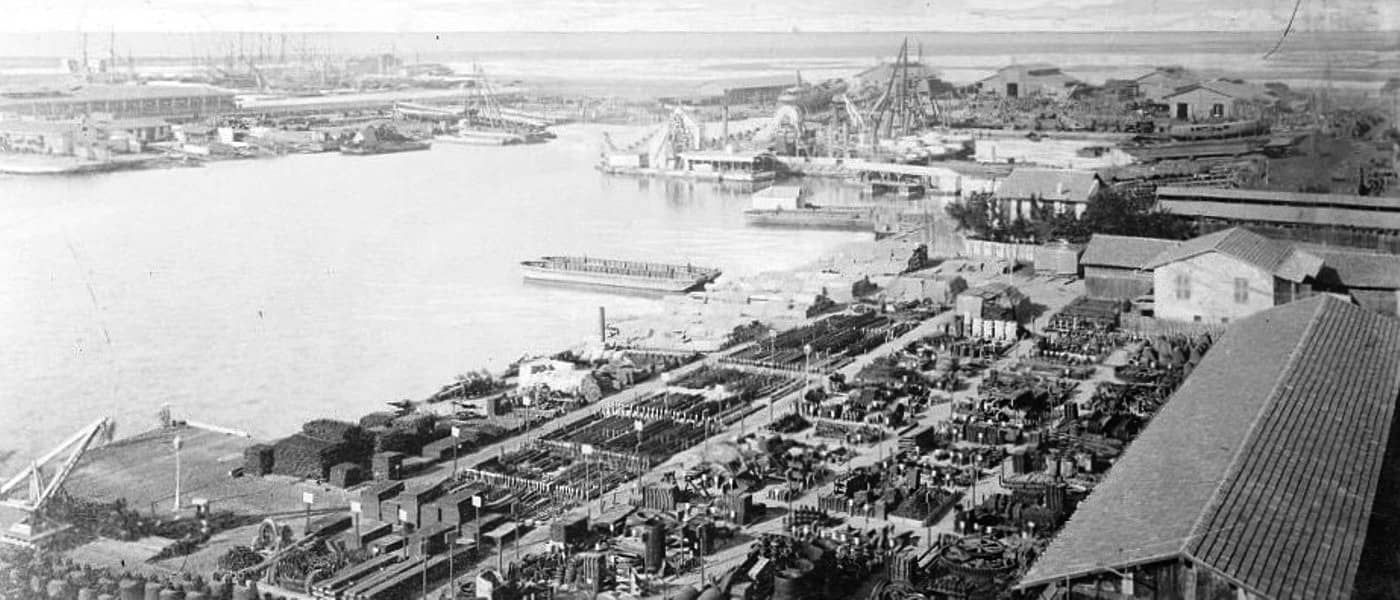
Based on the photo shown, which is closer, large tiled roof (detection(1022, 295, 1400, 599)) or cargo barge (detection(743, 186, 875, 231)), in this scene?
large tiled roof (detection(1022, 295, 1400, 599))

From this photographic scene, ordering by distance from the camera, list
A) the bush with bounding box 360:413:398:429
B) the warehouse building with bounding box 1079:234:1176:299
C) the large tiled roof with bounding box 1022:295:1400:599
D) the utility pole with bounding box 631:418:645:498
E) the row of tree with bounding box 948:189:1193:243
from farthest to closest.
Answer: the row of tree with bounding box 948:189:1193:243 → the warehouse building with bounding box 1079:234:1176:299 → the bush with bounding box 360:413:398:429 → the utility pole with bounding box 631:418:645:498 → the large tiled roof with bounding box 1022:295:1400:599

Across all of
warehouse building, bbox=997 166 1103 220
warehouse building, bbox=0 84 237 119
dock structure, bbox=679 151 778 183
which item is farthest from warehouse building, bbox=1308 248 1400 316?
warehouse building, bbox=0 84 237 119

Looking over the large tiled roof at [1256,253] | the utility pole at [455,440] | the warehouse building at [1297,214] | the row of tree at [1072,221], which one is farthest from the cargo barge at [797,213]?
the utility pole at [455,440]

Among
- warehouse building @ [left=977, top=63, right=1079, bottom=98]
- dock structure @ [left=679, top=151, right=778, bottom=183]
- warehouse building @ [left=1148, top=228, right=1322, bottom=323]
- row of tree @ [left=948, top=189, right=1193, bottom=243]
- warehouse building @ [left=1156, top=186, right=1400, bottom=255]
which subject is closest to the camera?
warehouse building @ [left=1148, top=228, right=1322, bottom=323]

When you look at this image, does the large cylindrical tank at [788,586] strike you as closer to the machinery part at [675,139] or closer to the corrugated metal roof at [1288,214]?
the corrugated metal roof at [1288,214]

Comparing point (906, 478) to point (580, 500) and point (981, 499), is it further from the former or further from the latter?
point (580, 500)

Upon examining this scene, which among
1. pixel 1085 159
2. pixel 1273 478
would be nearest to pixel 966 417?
pixel 1273 478

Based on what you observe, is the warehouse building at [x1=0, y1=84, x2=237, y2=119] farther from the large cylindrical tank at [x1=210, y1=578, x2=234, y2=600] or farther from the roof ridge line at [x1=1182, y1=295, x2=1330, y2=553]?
the roof ridge line at [x1=1182, y1=295, x2=1330, y2=553]
